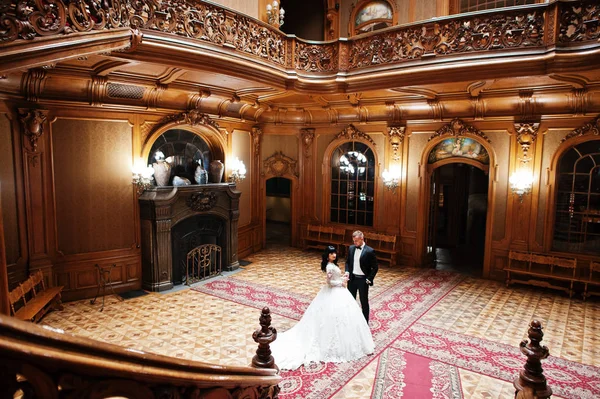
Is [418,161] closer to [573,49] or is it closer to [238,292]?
[573,49]

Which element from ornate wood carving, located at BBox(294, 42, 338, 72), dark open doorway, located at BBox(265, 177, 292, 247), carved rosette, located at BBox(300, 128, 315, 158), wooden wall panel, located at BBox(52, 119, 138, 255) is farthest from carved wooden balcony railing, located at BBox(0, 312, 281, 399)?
dark open doorway, located at BBox(265, 177, 292, 247)

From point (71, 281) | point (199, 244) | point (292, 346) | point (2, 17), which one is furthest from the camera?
point (199, 244)

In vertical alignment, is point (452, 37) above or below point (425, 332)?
above

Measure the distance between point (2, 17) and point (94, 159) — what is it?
5078mm

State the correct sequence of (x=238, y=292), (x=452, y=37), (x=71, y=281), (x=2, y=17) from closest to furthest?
(x=2, y=17) < (x=452, y=37) < (x=71, y=281) < (x=238, y=292)

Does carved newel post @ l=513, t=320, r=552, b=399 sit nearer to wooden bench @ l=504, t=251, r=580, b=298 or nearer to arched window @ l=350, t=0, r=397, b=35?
wooden bench @ l=504, t=251, r=580, b=298

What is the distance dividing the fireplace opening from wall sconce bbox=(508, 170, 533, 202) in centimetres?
695

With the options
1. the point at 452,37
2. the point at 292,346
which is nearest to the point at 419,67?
the point at 452,37

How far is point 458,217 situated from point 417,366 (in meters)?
9.06

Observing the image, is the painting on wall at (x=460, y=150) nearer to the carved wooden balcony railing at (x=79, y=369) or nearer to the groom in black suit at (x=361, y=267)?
the groom in black suit at (x=361, y=267)

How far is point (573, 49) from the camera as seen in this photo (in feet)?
20.8

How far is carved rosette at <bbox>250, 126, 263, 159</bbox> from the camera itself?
11.6m

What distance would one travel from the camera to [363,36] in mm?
8328

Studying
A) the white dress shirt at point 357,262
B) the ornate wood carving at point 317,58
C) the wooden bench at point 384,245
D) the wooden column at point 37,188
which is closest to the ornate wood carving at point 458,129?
the wooden bench at point 384,245
